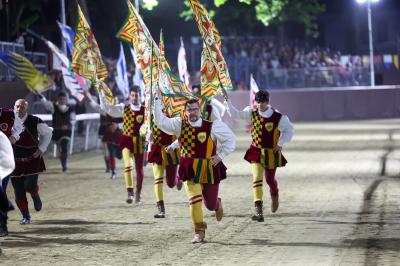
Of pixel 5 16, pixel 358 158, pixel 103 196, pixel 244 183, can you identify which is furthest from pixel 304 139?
pixel 103 196

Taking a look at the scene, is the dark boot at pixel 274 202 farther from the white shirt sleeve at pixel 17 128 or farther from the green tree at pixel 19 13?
the green tree at pixel 19 13

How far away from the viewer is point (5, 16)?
114ft

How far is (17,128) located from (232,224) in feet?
10.5

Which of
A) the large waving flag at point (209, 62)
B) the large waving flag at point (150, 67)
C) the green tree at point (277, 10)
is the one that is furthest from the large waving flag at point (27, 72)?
the green tree at point (277, 10)

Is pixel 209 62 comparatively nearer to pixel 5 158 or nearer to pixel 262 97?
pixel 262 97

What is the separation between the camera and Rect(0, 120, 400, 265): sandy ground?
11.7m

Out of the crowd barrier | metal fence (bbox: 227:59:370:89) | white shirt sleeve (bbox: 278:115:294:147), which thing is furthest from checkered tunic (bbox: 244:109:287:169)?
metal fence (bbox: 227:59:370:89)

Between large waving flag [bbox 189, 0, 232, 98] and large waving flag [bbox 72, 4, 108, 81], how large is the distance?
8.64 ft

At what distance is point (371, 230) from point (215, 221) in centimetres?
236

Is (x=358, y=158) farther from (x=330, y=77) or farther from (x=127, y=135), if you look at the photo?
(x=330, y=77)

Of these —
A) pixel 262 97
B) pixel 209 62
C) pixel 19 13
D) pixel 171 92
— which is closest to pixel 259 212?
pixel 262 97

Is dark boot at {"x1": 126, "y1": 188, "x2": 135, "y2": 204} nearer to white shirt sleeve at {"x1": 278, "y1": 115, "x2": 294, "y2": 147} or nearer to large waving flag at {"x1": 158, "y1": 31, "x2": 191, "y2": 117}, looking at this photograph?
white shirt sleeve at {"x1": 278, "y1": 115, "x2": 294, "y2": 147}

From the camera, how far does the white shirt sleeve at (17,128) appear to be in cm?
1464

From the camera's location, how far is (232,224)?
14.3m
